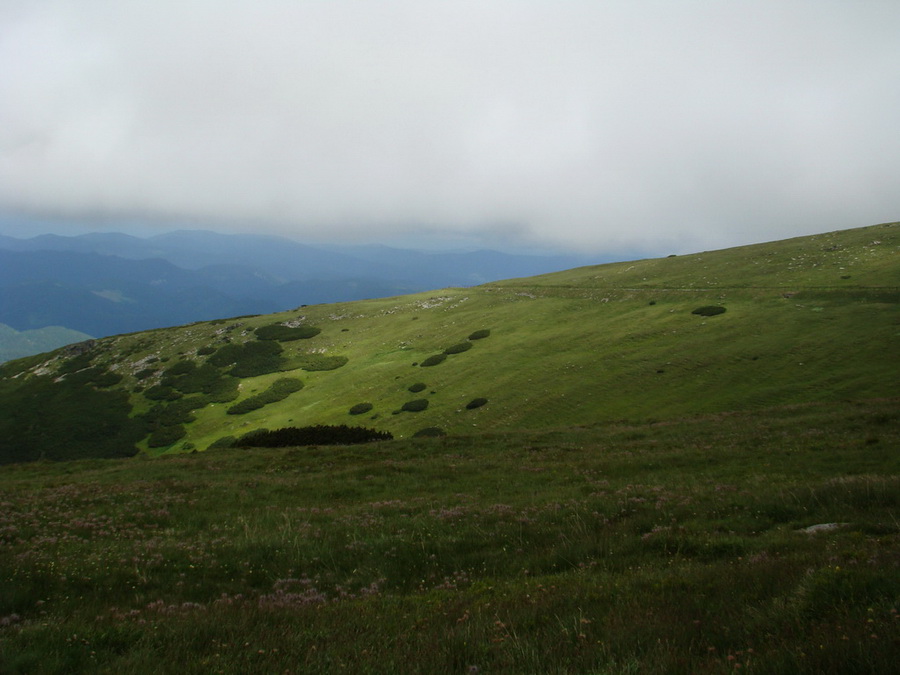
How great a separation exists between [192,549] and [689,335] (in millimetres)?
46284

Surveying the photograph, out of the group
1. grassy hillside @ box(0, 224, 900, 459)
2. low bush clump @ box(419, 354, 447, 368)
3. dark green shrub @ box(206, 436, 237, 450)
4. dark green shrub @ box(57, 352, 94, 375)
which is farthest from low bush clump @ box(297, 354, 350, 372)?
dark green shrub @ box(57, 352, 94, 375)

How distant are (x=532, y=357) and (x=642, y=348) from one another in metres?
11.3

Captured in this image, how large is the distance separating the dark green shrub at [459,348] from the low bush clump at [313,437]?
79.1 feet

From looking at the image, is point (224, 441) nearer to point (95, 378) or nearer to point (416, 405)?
point (416, 405)

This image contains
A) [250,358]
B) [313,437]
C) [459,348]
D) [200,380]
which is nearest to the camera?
[313,437]

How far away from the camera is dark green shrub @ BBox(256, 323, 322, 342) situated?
86000 millimetres

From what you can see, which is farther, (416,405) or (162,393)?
(162,393)

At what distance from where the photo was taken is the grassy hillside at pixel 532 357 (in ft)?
123

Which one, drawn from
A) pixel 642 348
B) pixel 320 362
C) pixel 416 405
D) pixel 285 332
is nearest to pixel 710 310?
pixel 642 348

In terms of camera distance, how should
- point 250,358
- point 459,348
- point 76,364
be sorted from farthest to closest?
point 76,364 → point 250,358 → point 459,348

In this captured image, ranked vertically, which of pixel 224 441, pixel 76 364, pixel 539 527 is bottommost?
pixel 224 441

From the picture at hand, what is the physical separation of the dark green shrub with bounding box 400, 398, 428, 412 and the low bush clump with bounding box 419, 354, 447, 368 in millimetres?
10124

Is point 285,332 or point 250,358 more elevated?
point 285,332

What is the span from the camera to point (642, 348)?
46.4 metres
